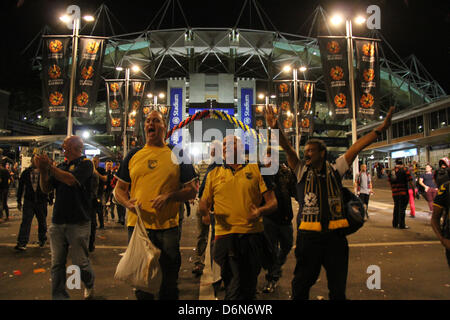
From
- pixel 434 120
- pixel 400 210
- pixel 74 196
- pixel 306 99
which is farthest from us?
pixel 434 120

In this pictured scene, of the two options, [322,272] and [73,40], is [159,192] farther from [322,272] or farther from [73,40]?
[73,40]

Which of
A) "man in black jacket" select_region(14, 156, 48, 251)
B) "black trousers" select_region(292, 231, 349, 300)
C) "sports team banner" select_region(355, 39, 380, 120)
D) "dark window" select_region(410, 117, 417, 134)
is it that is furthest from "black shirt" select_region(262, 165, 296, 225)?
"dark window" select_region(410, 117, 417, 134)

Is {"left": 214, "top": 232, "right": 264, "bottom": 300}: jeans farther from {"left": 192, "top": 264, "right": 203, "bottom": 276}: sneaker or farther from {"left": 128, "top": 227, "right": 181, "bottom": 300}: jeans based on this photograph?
{"left": 192, "top": 264, "right": 203, "bottom": 276}: sneaker

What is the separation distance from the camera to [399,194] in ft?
29.5

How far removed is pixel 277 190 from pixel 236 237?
157 cm

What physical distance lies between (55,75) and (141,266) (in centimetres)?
1059

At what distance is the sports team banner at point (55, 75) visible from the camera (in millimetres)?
10695

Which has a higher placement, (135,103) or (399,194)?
(135,103)

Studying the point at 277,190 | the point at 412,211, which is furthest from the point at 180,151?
the point at 412,211

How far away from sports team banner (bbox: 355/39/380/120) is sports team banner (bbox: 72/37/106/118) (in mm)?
9430

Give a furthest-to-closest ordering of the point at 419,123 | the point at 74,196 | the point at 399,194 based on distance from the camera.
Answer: the point at 419,123 → the point at 399,194 → the point at 74,196

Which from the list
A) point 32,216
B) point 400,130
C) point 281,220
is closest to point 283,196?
point 281,220

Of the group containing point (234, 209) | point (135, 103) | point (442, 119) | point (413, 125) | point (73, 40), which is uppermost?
point (413, 125)

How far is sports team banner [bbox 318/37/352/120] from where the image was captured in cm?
1076
